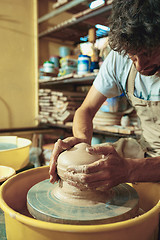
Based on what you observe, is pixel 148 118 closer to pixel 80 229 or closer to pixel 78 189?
pixel 78 189

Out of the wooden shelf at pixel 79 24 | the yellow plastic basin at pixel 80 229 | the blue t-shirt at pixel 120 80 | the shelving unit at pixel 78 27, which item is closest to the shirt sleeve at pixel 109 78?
the blue t-shirt at pixel 120 80

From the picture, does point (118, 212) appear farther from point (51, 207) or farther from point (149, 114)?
point (149, 114)

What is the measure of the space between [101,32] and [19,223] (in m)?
2.68

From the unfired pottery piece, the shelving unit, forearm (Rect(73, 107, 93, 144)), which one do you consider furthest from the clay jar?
the shelving unit

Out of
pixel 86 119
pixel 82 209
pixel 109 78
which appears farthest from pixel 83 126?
pixel 82 209

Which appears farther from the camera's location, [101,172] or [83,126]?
[83,126]

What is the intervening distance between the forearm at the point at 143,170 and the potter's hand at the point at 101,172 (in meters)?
0.03

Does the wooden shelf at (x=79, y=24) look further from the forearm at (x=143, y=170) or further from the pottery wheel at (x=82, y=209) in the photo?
the pottery wheel at (x=82, y=209)

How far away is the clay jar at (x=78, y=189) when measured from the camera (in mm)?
712

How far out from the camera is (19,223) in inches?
22.6

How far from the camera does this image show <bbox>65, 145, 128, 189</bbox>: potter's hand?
637mm

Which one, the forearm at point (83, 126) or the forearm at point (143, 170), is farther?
the forearm at point (83, 126)

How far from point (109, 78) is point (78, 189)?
0.78 metres

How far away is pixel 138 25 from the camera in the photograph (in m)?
0.69
